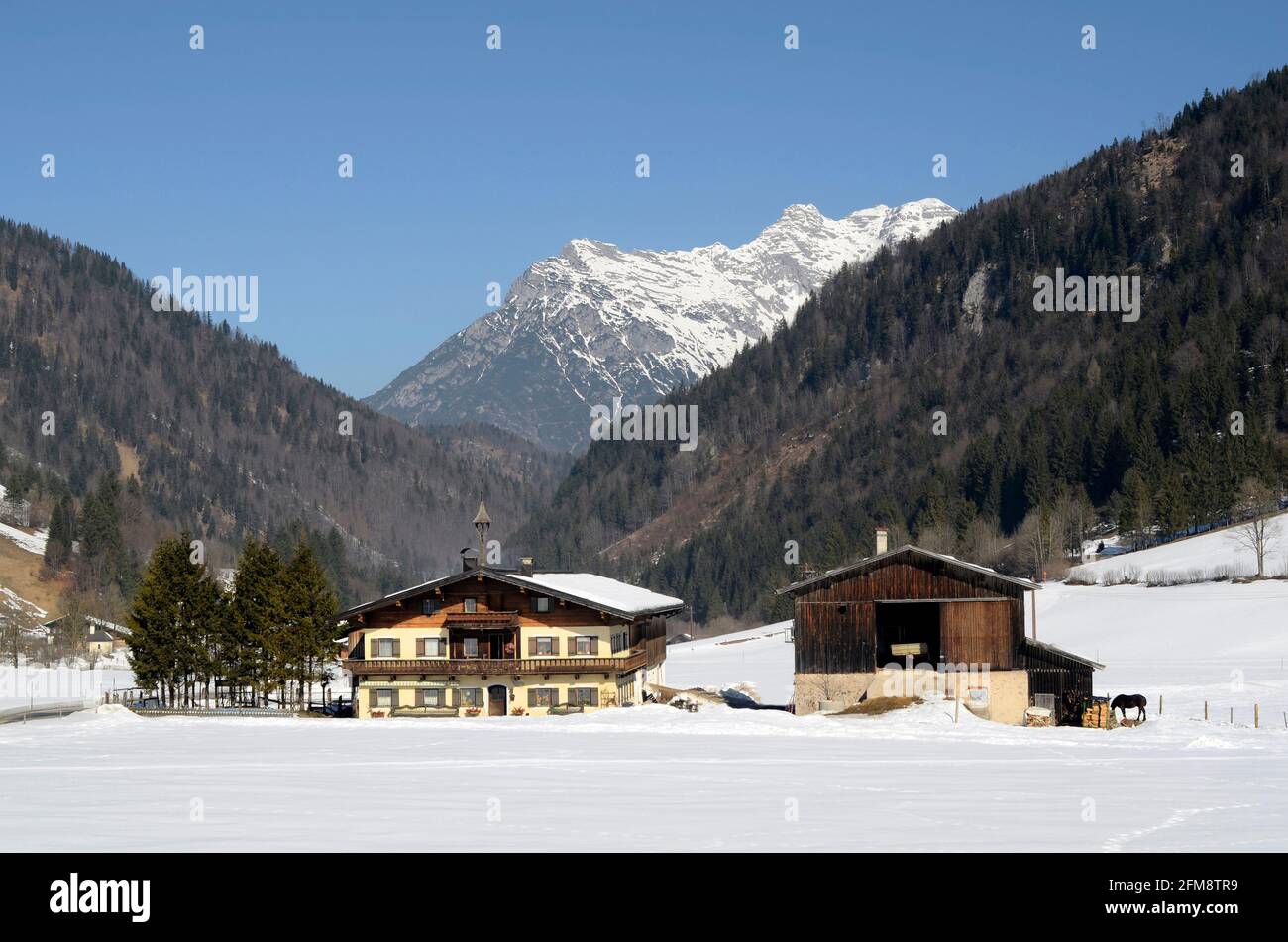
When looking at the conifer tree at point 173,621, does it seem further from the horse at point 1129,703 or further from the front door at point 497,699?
the horse at point 1129,703

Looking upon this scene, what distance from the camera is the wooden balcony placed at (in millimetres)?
70188

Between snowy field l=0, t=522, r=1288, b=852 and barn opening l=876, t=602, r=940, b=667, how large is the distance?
8.54m

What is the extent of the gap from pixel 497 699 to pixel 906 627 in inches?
758

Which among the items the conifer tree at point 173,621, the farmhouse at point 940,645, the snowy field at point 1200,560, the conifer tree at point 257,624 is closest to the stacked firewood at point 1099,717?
the farmhouse at point 940,645

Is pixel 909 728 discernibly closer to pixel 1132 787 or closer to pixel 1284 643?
pixel 1132 787

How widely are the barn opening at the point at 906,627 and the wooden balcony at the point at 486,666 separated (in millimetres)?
12104

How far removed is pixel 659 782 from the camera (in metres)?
38.3

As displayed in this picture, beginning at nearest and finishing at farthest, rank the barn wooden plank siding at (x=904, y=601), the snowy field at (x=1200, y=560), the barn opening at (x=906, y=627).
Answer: the barn wooden plank siding at (x=904, y=601), the barn opening at (x=906, y=627), the snowy field at (x=1200, y=560)

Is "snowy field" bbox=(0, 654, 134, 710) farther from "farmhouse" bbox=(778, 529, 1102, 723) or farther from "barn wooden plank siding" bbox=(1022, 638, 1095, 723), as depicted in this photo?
"barn wooden plank siding" bbox=(1022, 638, 1095, 723)

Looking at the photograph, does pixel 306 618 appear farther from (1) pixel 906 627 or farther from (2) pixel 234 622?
(1) pixel 906 627

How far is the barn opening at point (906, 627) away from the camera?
6925 cm

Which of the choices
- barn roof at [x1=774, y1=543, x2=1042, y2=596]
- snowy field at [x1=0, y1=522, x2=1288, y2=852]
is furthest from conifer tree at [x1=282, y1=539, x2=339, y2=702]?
barn roof at [x1=774, y1=543, x2=1042, y2=596]
